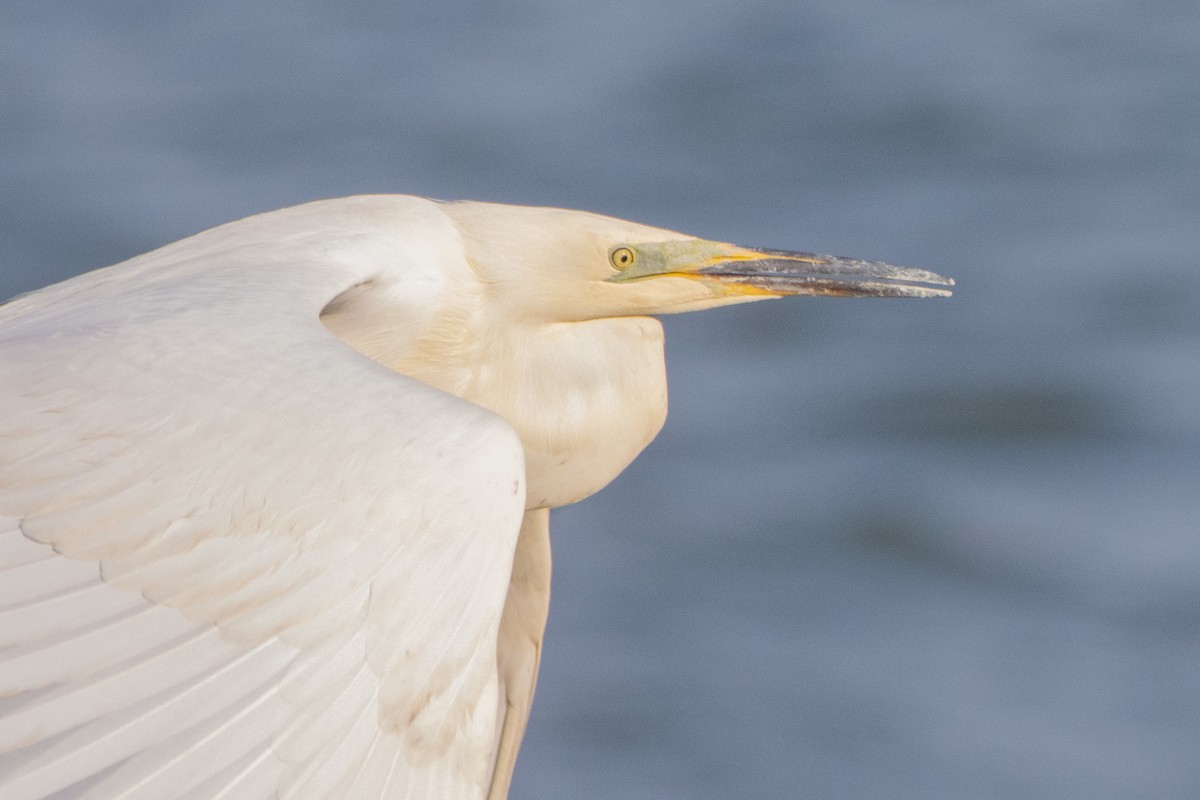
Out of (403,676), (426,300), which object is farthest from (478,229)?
(403,676)

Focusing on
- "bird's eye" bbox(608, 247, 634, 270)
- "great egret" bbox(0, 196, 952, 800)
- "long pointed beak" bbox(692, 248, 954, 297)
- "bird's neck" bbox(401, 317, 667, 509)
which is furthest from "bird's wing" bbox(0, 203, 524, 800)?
"long pointed beak" bbox(692, 248, 954, 297)

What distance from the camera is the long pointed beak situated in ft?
11.7

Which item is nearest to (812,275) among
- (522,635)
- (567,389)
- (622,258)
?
(622,258)

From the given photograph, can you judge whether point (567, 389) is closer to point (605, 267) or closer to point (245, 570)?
point (605, 267)

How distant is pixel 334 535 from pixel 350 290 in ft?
2.97

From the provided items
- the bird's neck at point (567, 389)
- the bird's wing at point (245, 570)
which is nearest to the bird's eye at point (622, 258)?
the bird's neck at point (567, 389)

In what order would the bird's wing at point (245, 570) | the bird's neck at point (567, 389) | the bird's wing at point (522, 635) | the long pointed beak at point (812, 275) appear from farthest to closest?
the bird's wing at point (522, 635), the long pointed beak at point (812, 275), the bird's neck at point (567, 389), the bird's wing at point (245, 570)

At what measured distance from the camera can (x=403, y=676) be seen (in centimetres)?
240

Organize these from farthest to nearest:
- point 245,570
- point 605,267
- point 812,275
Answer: point 812,275, point 605,267, point 245,570

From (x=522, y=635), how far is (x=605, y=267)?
2.83 feet

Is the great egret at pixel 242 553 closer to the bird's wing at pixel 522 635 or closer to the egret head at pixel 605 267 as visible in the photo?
the egret head at pixel 605 267

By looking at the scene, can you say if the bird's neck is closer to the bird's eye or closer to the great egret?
the bird's eye

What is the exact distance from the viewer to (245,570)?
2.41 metres

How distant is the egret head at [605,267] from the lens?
134 inches
